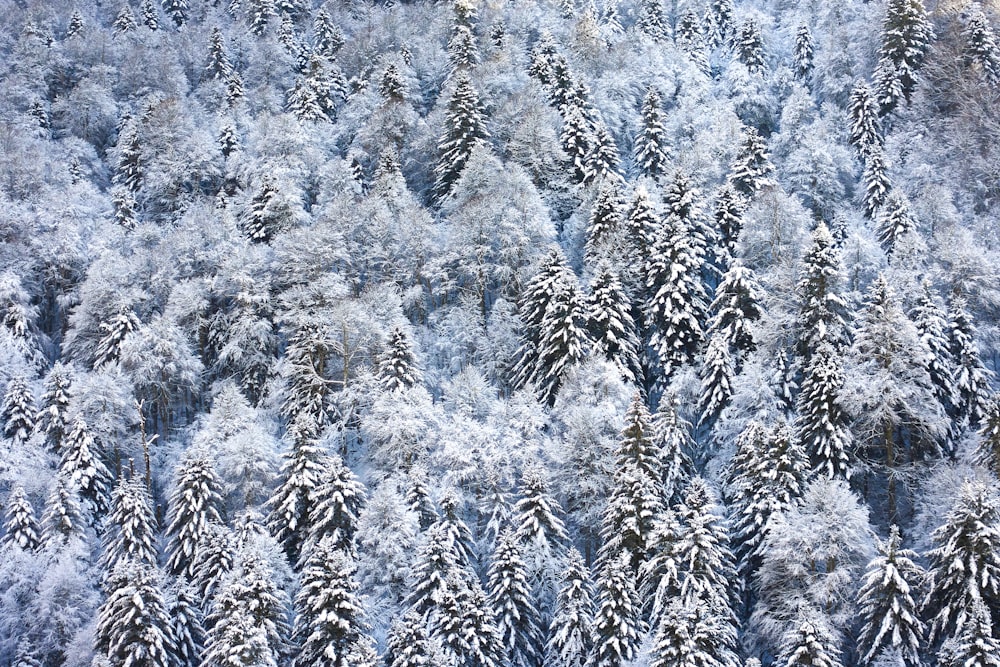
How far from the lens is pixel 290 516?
40.0 metres

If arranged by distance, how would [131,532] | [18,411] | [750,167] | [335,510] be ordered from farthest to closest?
[750,167], [18,411], [131,532], [335,510]

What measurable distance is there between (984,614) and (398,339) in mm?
30511

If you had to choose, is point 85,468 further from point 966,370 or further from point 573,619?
point 966,370

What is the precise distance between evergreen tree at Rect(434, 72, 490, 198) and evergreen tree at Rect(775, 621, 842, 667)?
4302 cm

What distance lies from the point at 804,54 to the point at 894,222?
3560 cm

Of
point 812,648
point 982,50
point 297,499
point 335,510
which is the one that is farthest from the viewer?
point 982,50

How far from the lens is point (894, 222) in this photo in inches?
2037

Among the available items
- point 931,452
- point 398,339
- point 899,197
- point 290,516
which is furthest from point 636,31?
point 290,516

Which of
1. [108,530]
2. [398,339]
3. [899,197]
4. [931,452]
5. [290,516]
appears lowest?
[108,530]

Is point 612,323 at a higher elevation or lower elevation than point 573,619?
higher

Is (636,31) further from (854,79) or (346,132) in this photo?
(346,132)

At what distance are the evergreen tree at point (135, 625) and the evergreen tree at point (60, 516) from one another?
23.4 ft

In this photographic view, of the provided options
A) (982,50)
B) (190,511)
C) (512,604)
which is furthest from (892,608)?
(982,50)

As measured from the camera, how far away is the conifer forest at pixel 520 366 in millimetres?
34719
